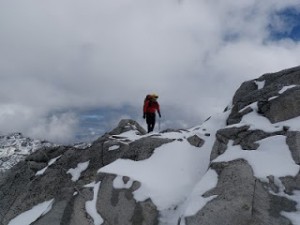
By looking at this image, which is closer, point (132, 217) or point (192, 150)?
point (132, 217)

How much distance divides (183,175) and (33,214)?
472 inches

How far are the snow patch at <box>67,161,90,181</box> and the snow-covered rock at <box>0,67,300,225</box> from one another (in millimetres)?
96

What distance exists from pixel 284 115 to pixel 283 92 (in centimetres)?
245

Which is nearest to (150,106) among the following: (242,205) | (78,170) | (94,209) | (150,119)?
(150,119)

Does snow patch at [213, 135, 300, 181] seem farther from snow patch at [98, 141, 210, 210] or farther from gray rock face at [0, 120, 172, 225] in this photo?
gray rock face at [0, 120, 172, 225]

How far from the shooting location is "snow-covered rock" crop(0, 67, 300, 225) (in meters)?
21.9

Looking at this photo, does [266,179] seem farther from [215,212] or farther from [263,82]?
[263,82]

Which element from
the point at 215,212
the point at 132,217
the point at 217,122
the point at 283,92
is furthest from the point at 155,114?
the point at 215,212

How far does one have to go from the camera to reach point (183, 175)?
2770cm

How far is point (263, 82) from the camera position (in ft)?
121

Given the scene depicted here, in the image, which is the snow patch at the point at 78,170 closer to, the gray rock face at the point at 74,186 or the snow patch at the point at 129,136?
the gray rock face at the point at 74,186

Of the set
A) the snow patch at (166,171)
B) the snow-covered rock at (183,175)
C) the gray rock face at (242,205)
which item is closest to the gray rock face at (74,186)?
the snow-covered rock at (183,175)

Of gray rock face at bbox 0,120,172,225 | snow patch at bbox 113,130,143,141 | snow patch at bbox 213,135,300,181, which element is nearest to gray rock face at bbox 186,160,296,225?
snow patch at bbox 213,135,300,181

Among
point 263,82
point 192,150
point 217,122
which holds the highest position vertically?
point 263,82
